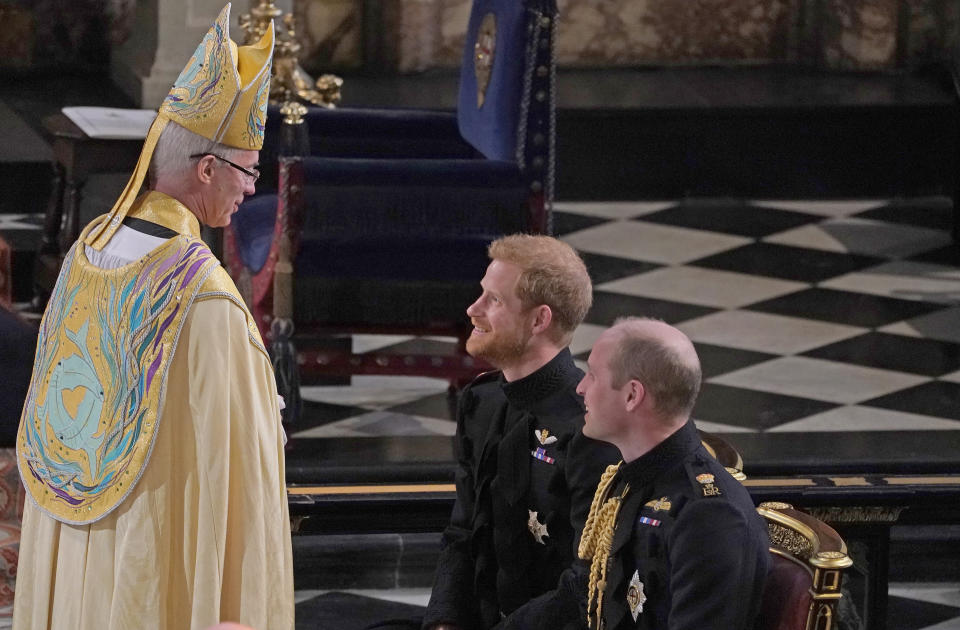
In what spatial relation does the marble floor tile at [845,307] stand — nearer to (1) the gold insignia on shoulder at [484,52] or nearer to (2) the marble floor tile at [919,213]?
(2) the marble floor tile at [919,213]

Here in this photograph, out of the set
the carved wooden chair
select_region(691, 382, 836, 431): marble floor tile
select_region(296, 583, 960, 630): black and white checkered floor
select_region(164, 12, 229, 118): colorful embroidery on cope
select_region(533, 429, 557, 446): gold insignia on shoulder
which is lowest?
select_region(296, 583, 960, 630): black and white checkered floor

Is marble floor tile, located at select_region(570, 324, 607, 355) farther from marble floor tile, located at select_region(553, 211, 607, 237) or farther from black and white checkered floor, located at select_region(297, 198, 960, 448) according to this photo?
marble floor tile, located at select_region(553, 211, 607, 237)

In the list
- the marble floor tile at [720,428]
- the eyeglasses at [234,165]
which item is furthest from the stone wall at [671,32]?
the eyeglasses at [234,165]

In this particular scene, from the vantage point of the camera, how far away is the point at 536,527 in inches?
127

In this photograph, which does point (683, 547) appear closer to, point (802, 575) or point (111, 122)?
point (802, 575)

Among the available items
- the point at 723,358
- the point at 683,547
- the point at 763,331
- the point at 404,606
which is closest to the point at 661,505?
the point at 683,547

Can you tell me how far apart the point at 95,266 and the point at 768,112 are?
5.91 m

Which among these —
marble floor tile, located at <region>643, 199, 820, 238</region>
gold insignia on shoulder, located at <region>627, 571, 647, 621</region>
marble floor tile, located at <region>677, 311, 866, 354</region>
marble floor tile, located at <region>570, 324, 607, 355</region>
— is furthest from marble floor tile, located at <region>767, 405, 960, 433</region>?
gold insignia on shoulder, located at <region>627, 571, 647, 621</region>

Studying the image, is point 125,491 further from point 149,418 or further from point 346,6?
point 346,6

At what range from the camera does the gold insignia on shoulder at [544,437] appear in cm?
320

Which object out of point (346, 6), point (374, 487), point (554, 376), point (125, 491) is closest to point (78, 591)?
point (125, 491)

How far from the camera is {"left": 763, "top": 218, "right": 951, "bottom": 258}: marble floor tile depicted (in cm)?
761

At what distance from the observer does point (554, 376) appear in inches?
126

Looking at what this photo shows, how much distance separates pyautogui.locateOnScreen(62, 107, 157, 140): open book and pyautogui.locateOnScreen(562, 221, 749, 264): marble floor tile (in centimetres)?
203
